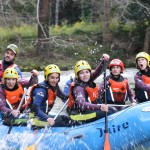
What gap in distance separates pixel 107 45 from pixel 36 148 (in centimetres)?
1443

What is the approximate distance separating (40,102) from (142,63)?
6.63 feet

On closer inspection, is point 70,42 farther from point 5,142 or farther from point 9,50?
point 5,142

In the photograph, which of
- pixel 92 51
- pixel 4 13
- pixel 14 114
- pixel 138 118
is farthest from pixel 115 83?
pixel 92 51

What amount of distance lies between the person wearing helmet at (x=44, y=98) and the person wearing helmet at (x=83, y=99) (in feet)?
1.01

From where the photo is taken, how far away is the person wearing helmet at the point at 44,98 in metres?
6.57

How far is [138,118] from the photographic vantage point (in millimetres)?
6125

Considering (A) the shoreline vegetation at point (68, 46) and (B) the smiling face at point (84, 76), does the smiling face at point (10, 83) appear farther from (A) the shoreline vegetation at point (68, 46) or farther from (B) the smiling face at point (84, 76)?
(A) the shoreline vegetation at point (68, 46)

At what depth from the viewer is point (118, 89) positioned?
290 inches

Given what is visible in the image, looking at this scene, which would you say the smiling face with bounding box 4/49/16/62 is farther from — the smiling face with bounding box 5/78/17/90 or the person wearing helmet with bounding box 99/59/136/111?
the person wearing helmet with bounding box 99/59/136/111

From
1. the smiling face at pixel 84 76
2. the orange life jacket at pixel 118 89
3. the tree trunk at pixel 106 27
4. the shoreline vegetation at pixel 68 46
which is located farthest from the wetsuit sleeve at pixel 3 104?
the tree trunk at pixel 106 27

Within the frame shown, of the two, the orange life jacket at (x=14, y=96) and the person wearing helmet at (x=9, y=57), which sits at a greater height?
the person wearing helmet at (x=9, y=57)

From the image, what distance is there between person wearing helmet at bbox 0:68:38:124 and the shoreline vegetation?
10.3 m

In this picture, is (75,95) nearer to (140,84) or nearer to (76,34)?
(140,84)

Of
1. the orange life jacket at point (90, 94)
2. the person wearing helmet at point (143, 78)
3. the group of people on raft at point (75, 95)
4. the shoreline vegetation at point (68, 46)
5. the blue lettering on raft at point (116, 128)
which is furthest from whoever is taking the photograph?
the shoreline vegetation at point (68, 46)
